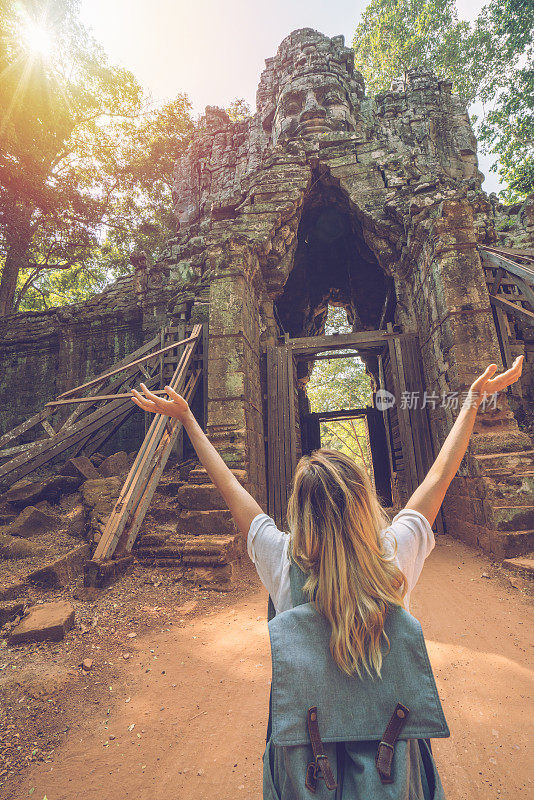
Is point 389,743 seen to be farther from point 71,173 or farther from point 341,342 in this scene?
point 71,173

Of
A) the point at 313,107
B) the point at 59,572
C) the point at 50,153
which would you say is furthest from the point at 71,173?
the point at 59,572

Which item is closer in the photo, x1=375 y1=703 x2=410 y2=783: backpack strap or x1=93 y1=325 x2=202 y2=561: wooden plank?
x1=375 y1=703 x2=410 y2=783: backpack strap

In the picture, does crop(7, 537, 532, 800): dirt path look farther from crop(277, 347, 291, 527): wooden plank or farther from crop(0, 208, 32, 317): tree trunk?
crop(0, 208, 32, 317): tree trunk

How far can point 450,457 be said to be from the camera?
5.10 ft

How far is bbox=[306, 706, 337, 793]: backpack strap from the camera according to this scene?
947 mm

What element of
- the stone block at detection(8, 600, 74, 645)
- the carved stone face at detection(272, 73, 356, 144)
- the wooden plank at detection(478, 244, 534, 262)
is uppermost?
the carved stone face at detection(272, 73, 356, 144)

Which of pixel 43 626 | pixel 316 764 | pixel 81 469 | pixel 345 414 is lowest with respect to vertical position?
pixel 43 626

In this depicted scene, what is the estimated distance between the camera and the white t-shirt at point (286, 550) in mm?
1255

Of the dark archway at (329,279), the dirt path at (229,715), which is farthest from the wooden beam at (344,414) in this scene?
the dirt path at (229,715)

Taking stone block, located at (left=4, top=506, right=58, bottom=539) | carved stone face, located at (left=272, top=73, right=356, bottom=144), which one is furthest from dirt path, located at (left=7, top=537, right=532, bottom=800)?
carved stone face, located at (left=272, top=73, right=356, bottom=144)

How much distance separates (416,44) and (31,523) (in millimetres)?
28321

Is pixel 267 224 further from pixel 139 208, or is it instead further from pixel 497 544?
pixel 139 208

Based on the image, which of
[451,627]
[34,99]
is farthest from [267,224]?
[34,99]

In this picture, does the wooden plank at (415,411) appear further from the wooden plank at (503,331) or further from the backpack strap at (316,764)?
the backpack strap at (316,764)
